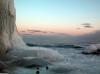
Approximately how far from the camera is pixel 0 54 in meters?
25.9

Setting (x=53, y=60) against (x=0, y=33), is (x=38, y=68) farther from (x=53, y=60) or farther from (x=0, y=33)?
(x=0, y=33)

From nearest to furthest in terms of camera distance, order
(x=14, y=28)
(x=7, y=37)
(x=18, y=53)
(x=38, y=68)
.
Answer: (x=38, y=68) < (x=18, y=53) < (x=7, y=37) < (x=14, y=28)

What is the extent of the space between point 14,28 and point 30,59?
22.7ft

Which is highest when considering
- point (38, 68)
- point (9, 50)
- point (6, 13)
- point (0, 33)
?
point (6, 13)

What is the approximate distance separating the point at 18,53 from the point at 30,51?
1.25 meters

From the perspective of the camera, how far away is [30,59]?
23.0 meters

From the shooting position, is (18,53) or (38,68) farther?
(18,53)

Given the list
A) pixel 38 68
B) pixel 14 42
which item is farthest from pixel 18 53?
pixel 38 68

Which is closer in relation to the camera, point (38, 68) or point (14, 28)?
point (38, 68)

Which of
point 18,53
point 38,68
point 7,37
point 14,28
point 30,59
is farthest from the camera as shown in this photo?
point 14,28

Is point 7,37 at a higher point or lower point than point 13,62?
higher

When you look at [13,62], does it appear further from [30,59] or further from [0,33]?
[0,33]

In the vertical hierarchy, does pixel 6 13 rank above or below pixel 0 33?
above

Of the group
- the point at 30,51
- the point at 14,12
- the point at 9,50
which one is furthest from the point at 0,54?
the point at 14,12
